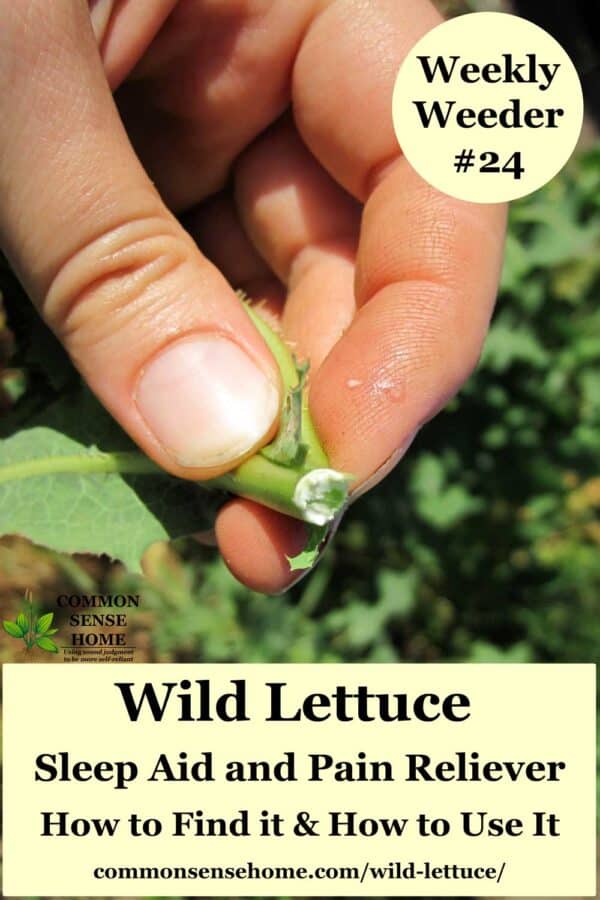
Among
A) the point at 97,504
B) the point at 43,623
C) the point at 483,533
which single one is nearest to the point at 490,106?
the point at 97,504

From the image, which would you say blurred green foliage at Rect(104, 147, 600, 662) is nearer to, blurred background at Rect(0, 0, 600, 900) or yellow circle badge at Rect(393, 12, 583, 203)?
blurred background at Rect(0, 0, 600, 900)

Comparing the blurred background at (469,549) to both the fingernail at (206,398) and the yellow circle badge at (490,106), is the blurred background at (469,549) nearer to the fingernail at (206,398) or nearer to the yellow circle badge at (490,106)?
the yellow circle badge at (490,106)

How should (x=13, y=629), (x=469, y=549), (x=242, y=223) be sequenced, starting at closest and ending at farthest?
(x=13, y=629) → (x=242, y=223) → (x=469, y=549)

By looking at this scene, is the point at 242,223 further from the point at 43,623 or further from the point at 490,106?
the point at 43,623

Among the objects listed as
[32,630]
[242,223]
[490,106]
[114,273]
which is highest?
[490,106]

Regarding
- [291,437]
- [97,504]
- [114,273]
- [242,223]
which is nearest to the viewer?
[291,437]

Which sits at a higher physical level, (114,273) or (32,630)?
(114,273)

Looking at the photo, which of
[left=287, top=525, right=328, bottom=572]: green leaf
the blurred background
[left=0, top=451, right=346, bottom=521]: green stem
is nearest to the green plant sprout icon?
[left=0, top=451, right=346, bottom=521]: green stem

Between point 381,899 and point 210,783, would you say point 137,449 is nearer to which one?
point 210,783
